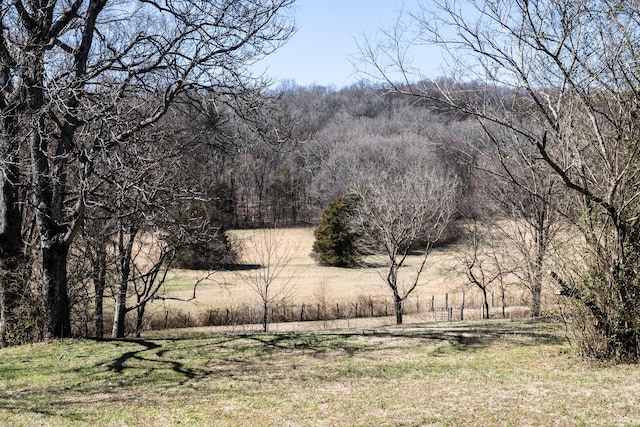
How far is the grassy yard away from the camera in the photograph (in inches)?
212

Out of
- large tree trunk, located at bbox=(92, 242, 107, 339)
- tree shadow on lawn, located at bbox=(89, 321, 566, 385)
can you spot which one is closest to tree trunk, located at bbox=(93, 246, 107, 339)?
large tree trunk, located at bbox=(92, 242, 107, 339)

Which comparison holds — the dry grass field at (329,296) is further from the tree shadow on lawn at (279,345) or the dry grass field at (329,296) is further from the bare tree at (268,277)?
the tree shadow on lawn at (279,345)

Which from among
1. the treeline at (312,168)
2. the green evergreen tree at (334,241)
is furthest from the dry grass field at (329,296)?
the treeline at (312,168)

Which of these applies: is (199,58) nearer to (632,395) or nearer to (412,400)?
(412,400)

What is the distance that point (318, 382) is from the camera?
689cm

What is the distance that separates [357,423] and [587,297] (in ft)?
11.7

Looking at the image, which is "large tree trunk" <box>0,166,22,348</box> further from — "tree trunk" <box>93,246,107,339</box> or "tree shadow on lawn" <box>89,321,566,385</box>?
"tree trunk" <box>93,246,107,339</box>

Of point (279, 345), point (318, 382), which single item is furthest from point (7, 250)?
point (318, 382)

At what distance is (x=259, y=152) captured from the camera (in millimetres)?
49281

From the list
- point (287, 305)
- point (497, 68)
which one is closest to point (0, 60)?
point (497, 68)

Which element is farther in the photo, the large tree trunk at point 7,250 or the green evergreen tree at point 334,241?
the green evergreen tree at point 334,241

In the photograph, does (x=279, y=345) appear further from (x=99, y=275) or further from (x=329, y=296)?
(x=329, y=296)

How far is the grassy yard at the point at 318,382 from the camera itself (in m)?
5.38

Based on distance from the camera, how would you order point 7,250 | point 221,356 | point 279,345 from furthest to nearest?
point 7,250 → point 279,345 → point 221,356
